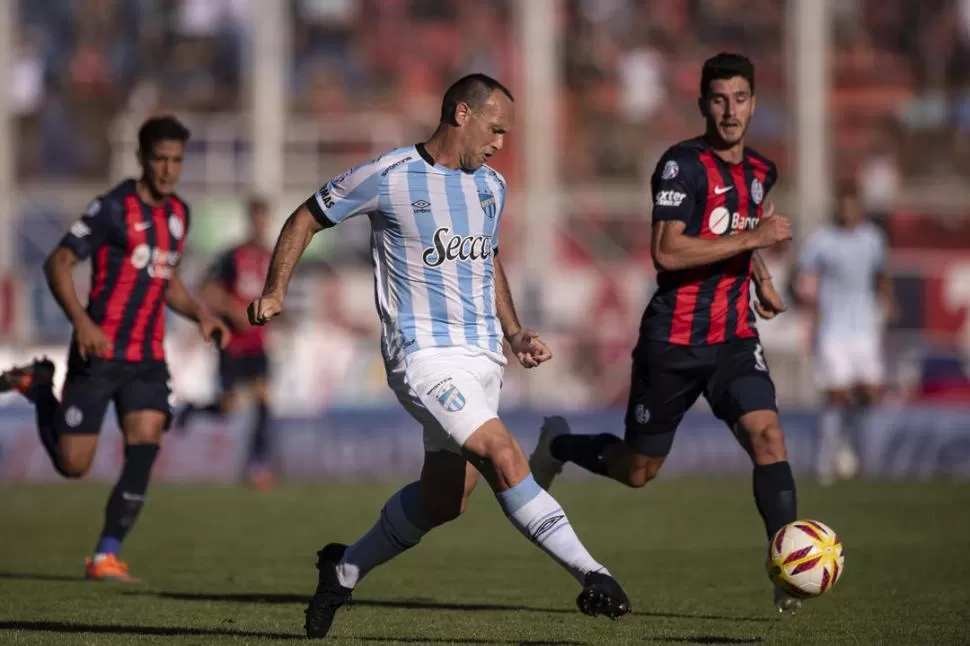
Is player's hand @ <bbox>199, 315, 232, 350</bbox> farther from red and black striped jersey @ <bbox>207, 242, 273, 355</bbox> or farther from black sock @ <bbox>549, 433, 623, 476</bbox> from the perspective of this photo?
red and black striped jersey @ <bbox>207, 242, 273, 355</bbox>

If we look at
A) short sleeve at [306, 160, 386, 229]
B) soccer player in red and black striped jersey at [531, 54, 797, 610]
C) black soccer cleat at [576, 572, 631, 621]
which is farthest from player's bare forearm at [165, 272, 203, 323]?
black soccer cleat at [576, 572, 631, 621]

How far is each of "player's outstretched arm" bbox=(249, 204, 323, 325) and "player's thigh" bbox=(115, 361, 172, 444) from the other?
280cm

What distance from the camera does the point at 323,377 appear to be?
18.8m

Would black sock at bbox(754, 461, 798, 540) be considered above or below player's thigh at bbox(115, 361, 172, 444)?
below

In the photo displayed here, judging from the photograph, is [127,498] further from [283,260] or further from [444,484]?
[283,260]

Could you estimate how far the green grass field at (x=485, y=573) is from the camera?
6883mm

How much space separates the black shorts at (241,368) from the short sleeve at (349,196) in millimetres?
9049

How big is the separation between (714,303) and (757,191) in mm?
541

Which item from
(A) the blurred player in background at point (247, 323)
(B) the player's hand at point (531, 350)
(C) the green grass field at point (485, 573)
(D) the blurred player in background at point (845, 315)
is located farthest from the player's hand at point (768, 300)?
(A) the blurred player in background at point (247, 323)

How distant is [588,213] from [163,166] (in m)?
14.7

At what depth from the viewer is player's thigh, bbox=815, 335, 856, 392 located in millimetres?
15383

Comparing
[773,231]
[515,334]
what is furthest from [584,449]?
[773,231]

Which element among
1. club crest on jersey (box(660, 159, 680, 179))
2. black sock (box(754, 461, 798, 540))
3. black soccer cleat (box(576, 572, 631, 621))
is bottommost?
black soccer cleat (box(576, 572, 631, 621))

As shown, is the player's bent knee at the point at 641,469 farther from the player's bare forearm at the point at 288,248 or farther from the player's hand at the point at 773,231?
the player's bare forearm at the point at 288,248
